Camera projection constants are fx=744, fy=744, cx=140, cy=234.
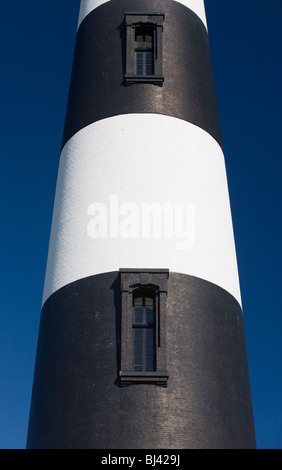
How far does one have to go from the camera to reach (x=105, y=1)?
1842 centimetres

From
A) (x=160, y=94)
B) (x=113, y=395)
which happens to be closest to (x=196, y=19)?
(x=160, y=94)

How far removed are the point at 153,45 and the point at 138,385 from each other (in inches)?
324

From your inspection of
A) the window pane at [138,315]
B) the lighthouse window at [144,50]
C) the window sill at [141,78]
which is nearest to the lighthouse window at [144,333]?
the window pane at [138,315]

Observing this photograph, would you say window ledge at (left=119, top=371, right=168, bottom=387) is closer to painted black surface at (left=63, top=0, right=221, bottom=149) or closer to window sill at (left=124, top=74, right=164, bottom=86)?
painted black surface at (left=63, top=0, right=221, bottom=149)

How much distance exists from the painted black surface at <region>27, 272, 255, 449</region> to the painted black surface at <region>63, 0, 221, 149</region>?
14.0ft

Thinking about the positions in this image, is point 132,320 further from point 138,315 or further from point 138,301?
point 138,301

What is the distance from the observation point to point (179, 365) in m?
13.4

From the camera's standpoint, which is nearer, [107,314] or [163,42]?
[107,314]

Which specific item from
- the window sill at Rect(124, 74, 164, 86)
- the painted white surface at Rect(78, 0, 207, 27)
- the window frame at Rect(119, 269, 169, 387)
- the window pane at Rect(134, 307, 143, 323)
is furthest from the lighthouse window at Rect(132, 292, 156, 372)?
the painted white surface at Rect(78, 0, 207, 27)

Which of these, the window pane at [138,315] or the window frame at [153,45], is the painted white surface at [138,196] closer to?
the window pane at [138,315]

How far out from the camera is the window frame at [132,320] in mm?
13086

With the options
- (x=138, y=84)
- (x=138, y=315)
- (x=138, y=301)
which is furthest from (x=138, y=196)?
(x=138, y=84)
